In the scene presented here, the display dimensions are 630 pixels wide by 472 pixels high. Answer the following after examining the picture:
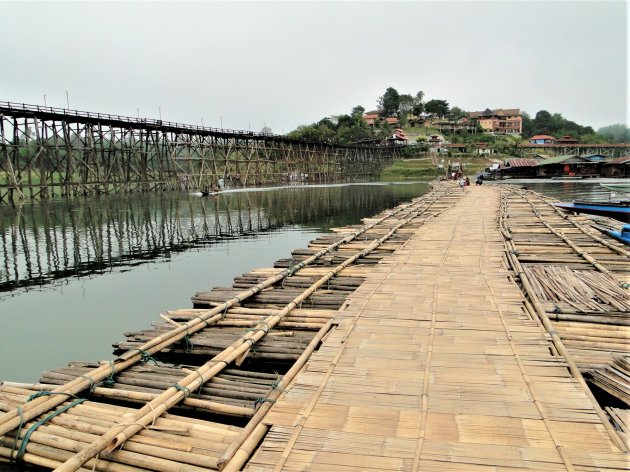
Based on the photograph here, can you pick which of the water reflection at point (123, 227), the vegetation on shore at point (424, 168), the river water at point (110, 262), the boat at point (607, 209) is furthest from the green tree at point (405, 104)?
the boat at point (607, 209)

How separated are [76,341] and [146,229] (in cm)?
1442

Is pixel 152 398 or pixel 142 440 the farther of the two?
pixel 152 398

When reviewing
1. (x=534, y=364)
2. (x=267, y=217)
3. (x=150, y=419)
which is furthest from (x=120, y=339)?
(x=267, y=217)

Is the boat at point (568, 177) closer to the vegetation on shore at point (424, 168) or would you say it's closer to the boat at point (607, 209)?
the vegetation on shore at point (424, 168)

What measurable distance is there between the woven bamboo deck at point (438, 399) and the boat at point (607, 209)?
47.0 ft

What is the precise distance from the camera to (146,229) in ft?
72.3

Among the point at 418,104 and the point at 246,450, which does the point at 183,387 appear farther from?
the point at 418,104

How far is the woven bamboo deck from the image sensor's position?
3273 millimetres

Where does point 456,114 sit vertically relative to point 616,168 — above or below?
above

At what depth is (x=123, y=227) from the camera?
22.2 metres

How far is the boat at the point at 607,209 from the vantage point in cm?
1783

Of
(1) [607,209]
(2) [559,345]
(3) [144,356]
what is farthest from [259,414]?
(1) [607,209]

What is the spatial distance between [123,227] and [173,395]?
19.6 m

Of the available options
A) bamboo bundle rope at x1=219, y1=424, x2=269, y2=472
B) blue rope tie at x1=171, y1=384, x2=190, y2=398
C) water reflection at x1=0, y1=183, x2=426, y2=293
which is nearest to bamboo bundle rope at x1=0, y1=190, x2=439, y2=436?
blue rope tie at x1=171, y1=384, x2=190, y2=398
